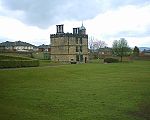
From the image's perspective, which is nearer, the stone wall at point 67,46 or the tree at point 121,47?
the stone wall at point 67,46

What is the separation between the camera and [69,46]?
89875 mm

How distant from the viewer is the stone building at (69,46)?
8994 cm

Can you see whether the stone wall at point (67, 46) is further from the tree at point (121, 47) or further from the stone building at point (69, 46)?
the tree at point (121, 47)

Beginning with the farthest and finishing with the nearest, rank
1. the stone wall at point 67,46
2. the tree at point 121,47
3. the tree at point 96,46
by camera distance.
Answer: the tree at point 96,46, the tree at point 121,47, the stone wall at point 67,46

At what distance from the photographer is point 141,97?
68.8 feet

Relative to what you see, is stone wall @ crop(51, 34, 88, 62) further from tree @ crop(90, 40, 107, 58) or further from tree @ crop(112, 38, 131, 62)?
tree @ crop(90, 40, 107, 58)

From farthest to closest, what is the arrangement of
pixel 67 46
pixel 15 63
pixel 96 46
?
pixel 96 46, pixel 67 46, pixel 15 63

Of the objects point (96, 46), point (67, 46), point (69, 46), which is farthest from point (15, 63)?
point (96, 46)

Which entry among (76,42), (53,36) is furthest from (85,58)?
(53,36)

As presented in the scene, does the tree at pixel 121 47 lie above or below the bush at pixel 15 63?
above

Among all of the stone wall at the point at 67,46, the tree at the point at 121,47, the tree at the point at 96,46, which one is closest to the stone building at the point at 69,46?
the stone wall at the point at 67,46

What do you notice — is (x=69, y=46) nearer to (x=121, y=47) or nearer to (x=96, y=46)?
(x=121, y=47)

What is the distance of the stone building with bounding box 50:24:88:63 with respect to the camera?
89.9m

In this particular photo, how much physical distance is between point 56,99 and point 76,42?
72262mm
